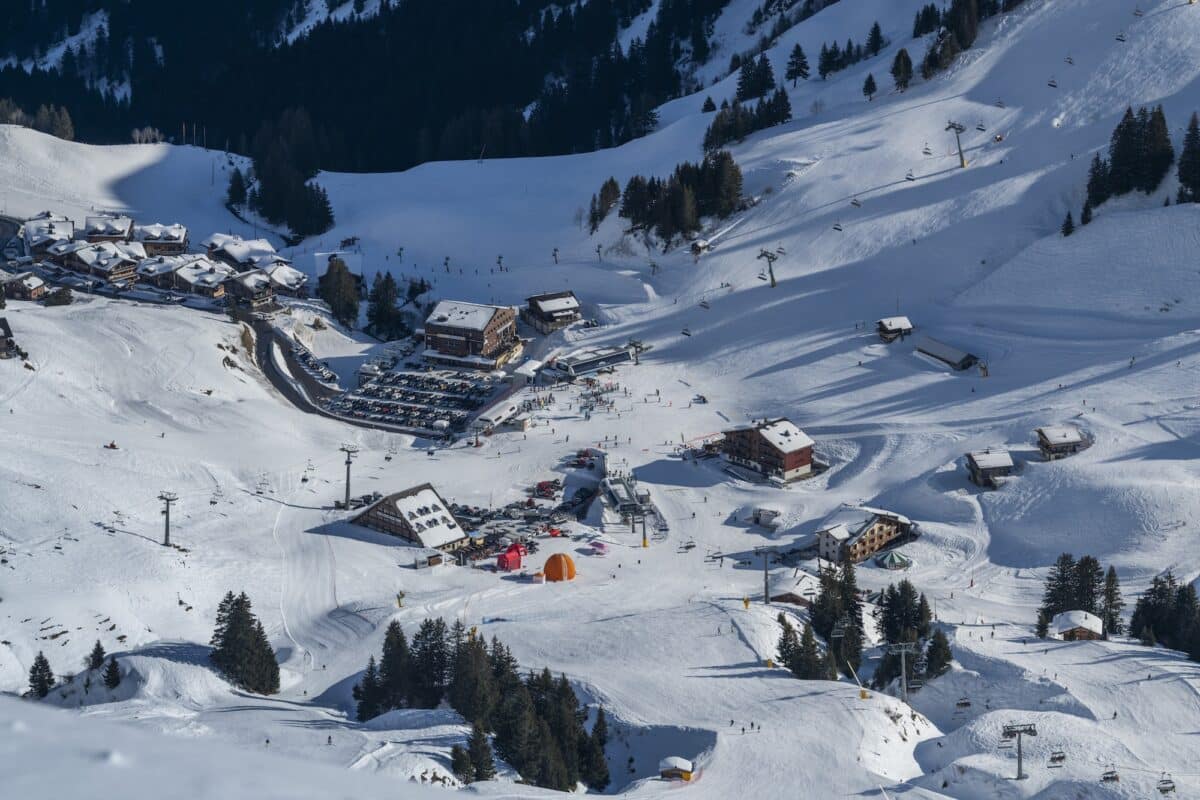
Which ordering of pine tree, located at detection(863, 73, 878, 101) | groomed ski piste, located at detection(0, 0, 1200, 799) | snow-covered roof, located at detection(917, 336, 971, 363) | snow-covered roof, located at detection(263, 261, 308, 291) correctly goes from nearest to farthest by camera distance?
groomed ski piste, located at detection(0, 0, 1200, 799) < snow-covered roof, located at detection(917, 336, 971, 363) < snow-covered roof, located at detection(263, 261, 308, 291) < pine tree, located at detection(863, 73, 878, 101)

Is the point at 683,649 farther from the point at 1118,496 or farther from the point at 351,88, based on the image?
the point at 351,88

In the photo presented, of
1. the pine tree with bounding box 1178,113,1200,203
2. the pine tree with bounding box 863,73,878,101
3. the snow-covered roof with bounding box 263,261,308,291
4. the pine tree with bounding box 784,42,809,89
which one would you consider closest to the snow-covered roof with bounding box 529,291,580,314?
the snow-covered roof with bounding box 263,261,308,291

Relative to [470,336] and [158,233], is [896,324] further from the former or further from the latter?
[158,233]

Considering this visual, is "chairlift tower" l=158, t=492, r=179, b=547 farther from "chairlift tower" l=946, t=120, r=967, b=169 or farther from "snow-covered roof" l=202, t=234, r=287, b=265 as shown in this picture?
"chairlift tower" l=946, t=120, r=967, b=169

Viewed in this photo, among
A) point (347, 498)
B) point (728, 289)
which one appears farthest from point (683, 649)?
point (728, 289)

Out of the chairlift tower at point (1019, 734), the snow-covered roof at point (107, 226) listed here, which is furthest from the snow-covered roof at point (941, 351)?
the snow-covered roof at point (107, 226)

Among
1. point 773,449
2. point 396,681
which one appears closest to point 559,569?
point 773,449
